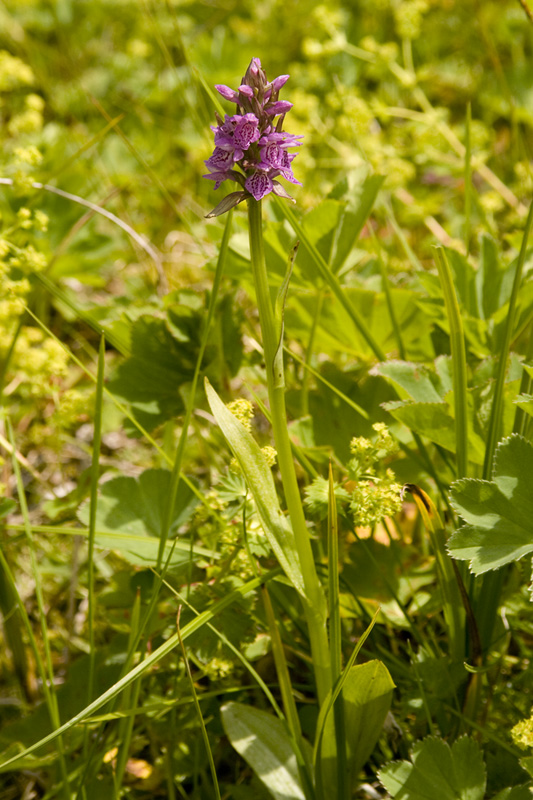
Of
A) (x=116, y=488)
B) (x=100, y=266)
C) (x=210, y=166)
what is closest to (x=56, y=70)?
(x=100, y=266)

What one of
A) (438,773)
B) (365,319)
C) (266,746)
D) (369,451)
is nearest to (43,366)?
(365,319)

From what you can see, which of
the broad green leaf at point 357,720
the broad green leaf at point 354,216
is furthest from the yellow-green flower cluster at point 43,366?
the broad green leaf at point 357,720

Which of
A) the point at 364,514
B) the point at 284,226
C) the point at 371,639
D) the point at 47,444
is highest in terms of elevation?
the point at 284,226

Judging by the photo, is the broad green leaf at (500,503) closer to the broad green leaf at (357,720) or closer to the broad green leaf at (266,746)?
the broad green leaf at (357,720)

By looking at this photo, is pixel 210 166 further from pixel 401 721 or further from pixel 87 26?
pixel 87 26

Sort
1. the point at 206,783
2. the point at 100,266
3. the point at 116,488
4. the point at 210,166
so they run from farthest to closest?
1. the point at 100,266
2. the point at 116,488
3. the point at 206,783
4. the point at 210,166

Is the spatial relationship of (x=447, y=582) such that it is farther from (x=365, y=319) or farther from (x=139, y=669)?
(x=365, y=319)
